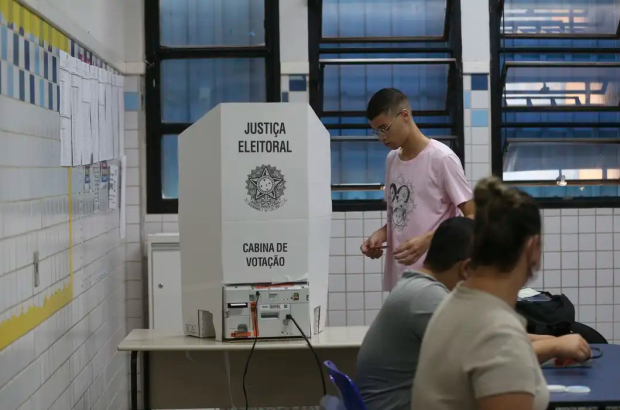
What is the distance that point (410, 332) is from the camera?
90.9 inches

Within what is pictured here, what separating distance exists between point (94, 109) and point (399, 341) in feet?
7.98

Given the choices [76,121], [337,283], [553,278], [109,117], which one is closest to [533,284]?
[553,278]

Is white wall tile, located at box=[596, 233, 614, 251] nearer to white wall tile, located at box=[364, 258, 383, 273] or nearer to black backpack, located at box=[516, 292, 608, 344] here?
white wall tile, located at box=[364, 258, 383, 273]

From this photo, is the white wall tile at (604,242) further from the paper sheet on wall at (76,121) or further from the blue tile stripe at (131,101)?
the paper sheet on wall at (76,121)

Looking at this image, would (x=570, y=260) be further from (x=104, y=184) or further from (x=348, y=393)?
(x=348, y=393)

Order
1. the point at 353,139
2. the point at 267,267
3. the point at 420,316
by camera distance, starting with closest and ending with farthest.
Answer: the point at 420,316 → the point at 267,267 → the point at 353,139

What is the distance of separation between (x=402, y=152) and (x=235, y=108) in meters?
0.73

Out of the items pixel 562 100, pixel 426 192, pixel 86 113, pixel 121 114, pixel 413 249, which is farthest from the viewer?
pixel 562 100

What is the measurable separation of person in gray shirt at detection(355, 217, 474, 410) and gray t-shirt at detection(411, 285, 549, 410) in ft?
2.26

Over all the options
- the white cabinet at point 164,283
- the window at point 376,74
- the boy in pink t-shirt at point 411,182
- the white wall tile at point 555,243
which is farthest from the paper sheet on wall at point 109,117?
the white wall tile at point 555,243

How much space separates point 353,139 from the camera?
533cm

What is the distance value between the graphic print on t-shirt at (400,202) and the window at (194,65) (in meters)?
1.91

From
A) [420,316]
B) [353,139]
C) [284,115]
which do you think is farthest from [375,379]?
[353,139]

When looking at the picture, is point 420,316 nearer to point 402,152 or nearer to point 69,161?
point 402,152
